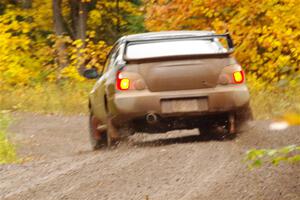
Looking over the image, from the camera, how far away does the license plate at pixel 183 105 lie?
10797mm

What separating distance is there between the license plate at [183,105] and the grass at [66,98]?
668 centimetres

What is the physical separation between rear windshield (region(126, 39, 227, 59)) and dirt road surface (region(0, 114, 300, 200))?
118 centimetres

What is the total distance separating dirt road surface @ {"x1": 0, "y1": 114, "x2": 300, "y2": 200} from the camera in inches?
284

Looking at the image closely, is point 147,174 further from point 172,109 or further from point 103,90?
point 103,90

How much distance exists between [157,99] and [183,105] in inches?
13.0

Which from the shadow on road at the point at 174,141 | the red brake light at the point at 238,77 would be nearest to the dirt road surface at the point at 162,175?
the shadow on road at the point at 174,141

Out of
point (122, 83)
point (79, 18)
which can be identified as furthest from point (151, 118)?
point (79, 18)

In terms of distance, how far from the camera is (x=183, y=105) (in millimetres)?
10812

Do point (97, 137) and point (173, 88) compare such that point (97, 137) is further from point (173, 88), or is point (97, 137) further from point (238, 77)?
point (238, 77)

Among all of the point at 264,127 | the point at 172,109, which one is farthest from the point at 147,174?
the point at 264,127

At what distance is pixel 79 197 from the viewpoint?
730 centimetres

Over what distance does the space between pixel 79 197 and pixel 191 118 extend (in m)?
3.93

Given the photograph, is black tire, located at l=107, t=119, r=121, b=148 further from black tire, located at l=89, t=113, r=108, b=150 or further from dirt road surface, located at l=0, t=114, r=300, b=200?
black tire, located at l=89, t=113, r=108, b=150

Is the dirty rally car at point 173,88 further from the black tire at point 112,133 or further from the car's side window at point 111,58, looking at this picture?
the car's side window at point 111,58
